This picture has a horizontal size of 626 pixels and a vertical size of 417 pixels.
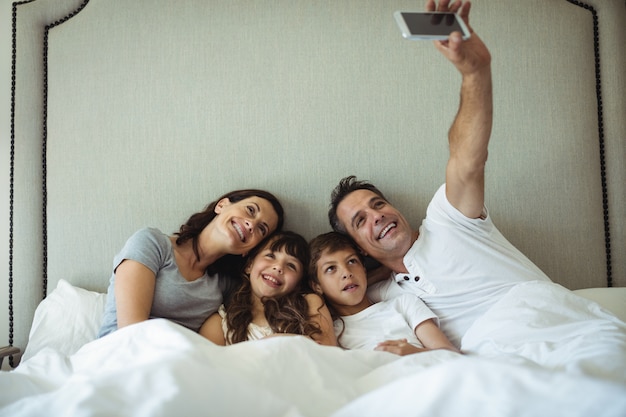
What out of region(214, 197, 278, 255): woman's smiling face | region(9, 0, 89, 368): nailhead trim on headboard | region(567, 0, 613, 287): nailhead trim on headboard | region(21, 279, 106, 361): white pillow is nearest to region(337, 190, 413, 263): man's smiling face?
region(214, 197, 278, 255): woman's smiling face

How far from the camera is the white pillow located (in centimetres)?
143

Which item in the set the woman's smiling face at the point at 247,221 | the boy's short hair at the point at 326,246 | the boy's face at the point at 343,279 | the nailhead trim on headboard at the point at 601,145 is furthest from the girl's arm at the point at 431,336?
the nailhead trim on headboard at the point at 601,145

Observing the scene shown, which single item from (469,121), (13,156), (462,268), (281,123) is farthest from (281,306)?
(13,156)

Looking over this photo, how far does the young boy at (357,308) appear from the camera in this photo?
133 centimetres

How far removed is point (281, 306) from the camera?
55.2 inches

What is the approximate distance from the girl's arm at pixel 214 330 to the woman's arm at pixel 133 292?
0.65ft

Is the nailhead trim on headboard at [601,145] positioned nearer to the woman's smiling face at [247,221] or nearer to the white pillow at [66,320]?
the woman's smiling face at [247,221]

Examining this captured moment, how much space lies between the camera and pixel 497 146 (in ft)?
5.39

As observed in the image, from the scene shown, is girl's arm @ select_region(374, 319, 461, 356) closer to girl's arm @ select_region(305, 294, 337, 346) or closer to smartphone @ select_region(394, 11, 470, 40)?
girl's arm @ select_region(305, 294, 337, 346)

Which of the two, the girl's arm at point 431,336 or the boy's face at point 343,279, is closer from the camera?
the girl's arm at point 431,336

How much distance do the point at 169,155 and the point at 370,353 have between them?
1.09 metres

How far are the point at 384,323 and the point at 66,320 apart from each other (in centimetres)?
105

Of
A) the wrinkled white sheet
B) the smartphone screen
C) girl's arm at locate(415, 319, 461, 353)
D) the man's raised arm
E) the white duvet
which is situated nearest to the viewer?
the white duvet

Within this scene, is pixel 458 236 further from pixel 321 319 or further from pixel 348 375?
pixel 348 375
